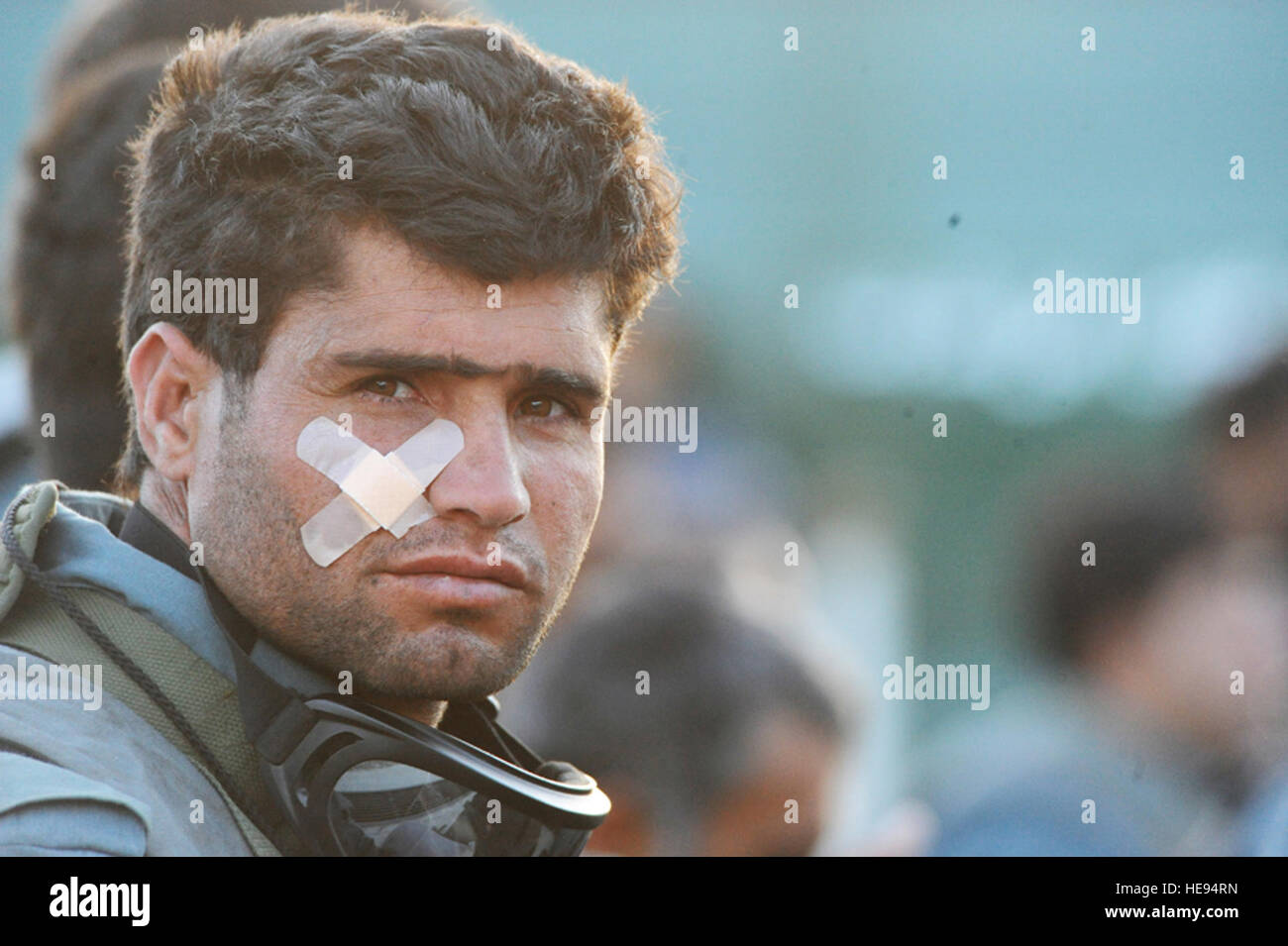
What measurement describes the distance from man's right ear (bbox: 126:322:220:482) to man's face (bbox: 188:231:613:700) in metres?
0.04

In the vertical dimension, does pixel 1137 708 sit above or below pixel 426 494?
below

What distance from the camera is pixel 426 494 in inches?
91.8

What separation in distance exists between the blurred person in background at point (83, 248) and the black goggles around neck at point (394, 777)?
113cm

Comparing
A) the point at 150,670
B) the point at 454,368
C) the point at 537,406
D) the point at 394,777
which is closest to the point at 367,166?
the point at 454,368

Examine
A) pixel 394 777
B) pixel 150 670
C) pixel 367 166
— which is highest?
pixel 367 166

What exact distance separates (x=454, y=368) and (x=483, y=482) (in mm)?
186

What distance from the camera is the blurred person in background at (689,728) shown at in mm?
3125

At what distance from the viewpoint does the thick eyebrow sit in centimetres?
231

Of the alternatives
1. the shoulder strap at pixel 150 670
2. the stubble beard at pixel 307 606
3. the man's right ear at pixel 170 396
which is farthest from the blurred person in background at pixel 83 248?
the shoulder strap at pixel 150 670

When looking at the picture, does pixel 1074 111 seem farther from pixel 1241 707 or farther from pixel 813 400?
pixel 1241 707

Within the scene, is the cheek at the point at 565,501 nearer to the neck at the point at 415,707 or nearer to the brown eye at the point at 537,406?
the brown eye at the point at 537,406

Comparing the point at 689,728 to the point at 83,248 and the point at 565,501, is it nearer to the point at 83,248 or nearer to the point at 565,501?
the point at 565,501

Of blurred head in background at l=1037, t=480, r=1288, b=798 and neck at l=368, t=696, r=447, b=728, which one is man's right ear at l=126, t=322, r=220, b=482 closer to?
neck at l=368, t=696, r=447, b=728

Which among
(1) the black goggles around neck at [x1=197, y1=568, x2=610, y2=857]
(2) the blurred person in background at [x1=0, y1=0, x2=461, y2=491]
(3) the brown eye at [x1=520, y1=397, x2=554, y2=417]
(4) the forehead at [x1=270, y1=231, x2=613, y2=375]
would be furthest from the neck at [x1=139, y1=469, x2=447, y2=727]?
(2) the blurred person in background at [x1=0, y1=0, x2=461, y2=491]
